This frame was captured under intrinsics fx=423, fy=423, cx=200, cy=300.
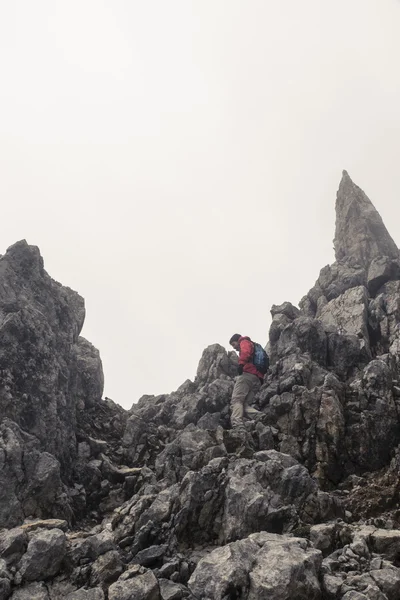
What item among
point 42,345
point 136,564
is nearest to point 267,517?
point 136,564

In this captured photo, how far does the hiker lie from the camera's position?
31.3m

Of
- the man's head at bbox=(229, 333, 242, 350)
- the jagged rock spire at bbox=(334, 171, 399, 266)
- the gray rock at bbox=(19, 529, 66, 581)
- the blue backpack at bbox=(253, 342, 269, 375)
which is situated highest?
the jagged rock spire at bbox=(334, 171, 399, 266)

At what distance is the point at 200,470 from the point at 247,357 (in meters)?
15.7

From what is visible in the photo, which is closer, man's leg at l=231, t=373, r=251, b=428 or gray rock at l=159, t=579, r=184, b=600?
gray rock at l=159, t=579, r=184, b=600

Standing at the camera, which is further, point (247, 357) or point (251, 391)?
point (247, 357)

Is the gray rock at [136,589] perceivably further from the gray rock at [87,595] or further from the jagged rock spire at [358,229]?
the jagged rock spire at [358,229]

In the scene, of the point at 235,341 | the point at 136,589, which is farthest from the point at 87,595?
the point at 235,341

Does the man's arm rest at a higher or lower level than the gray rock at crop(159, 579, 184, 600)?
higher

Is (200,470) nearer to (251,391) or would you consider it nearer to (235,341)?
(251,391)

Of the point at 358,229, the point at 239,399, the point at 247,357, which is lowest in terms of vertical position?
the point at 239,399

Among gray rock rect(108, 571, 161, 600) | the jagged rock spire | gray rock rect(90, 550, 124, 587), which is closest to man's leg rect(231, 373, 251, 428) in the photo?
gray rock rect(90, 550, 124, 587)

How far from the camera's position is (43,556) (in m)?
15.2

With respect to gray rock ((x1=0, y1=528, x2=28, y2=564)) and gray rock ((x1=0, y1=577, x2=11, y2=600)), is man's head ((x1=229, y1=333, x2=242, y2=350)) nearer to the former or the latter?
gray rock ((x1=0, y1=528, x2=28, y2=564))

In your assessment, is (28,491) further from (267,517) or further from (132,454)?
(267,517)
